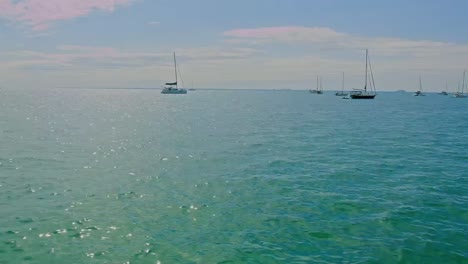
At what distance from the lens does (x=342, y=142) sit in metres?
43.1

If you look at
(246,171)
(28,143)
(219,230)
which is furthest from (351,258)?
(28,143)

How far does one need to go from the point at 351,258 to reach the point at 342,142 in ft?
102

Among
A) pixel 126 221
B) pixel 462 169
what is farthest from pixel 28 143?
pixel 462 169

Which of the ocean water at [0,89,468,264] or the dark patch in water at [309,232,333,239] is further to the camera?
the dark patch in water at [309,232,333,239]

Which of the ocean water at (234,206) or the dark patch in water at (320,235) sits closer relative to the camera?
the ocean water at (234,206)

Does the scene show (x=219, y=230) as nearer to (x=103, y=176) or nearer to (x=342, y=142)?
(x=103, y=176)

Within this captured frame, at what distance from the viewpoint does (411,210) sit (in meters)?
18.6

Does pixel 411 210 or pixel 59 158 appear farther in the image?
pixel 59 158

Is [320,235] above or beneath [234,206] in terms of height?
beneath

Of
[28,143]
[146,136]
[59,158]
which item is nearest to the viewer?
[59,158]

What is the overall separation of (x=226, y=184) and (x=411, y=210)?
10.7 m

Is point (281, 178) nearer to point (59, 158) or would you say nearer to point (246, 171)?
point (246, 171)

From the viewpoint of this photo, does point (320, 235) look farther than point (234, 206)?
No

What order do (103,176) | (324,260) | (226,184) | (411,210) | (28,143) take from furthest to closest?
(28,143), (103,176), (226,184), (411,210), (324,260)
